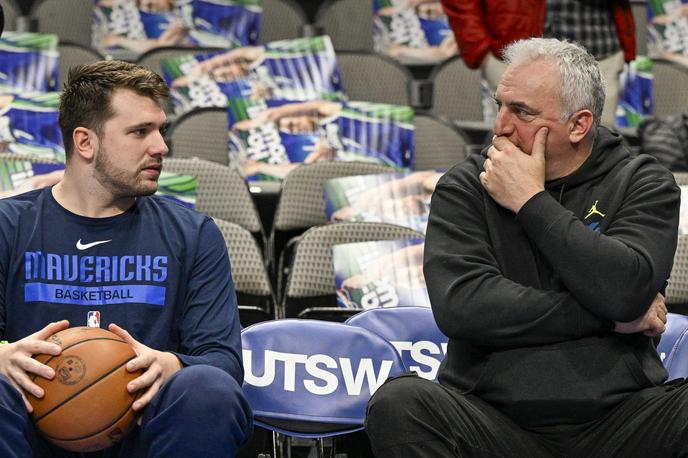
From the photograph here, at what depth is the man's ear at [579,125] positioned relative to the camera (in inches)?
117

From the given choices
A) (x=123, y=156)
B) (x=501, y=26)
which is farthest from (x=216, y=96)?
(x=123, y=156)

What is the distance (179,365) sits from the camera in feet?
9.00

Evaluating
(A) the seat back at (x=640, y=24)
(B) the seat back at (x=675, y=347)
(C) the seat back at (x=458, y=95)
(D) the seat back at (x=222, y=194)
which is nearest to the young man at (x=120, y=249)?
(B) the seat back at (x=675, y=347)

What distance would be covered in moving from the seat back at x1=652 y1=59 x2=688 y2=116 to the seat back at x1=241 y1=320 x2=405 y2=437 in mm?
3748

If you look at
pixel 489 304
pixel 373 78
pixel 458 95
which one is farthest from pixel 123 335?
pixel 458 95

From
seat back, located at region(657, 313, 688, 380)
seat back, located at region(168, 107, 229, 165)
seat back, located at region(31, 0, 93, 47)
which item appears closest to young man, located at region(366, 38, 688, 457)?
seat back, located at region(657, 313, 688, 380)

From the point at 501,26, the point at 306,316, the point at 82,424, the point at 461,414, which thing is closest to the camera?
the point at 82,424

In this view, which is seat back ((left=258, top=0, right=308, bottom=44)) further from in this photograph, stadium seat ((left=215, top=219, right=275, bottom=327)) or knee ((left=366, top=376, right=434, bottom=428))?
knee ((left=366, top=376, right=434, bottom=428))

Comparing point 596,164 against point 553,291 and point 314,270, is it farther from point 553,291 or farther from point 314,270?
point 314,270

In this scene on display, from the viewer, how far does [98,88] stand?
2.97 metres

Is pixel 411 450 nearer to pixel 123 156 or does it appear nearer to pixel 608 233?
pixel 608 233

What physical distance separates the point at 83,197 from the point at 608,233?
1282 mm

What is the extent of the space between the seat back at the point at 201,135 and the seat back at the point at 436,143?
2.90 ft

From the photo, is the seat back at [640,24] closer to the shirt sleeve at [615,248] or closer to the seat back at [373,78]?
the seat back at [373,78]
